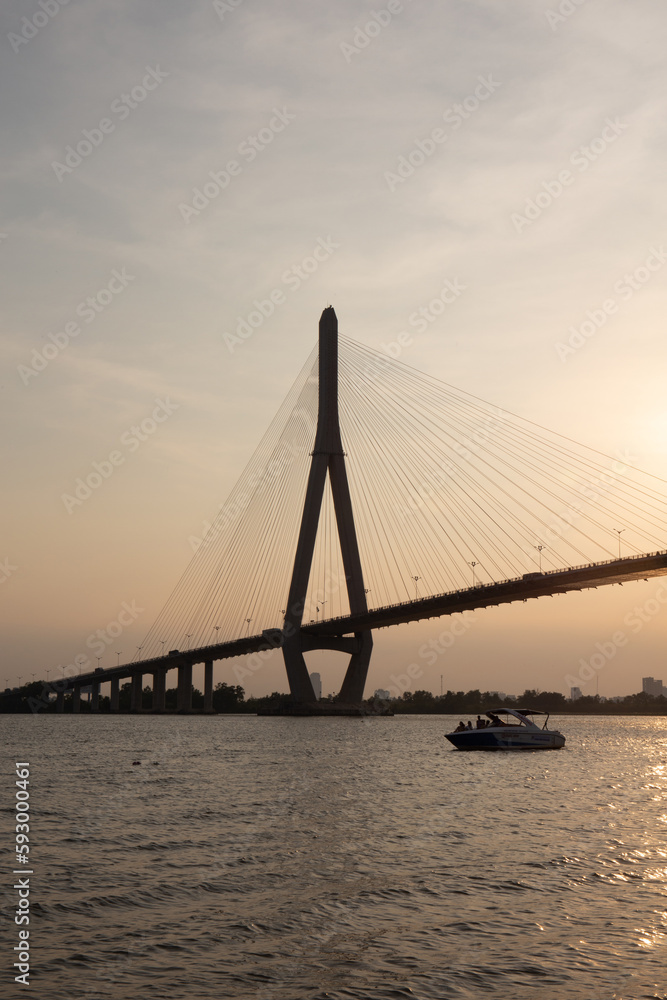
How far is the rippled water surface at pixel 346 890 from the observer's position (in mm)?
12133

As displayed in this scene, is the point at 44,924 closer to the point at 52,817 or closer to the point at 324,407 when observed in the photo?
the point at 52,817

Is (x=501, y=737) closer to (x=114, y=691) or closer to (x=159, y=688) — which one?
(x=159, y=688)

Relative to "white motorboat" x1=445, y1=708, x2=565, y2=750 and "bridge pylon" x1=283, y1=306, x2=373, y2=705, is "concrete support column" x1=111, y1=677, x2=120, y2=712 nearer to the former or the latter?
"bridge pylon" x1=283, y1=306, x2=373, y2=705

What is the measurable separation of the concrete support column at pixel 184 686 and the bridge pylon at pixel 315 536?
34.1 metres

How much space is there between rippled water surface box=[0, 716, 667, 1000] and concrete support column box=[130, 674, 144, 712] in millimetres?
99120

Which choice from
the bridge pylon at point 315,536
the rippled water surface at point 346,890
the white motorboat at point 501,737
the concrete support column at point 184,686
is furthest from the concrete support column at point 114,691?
the rippled water surface at point 346,890

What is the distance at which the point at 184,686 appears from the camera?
125 meters

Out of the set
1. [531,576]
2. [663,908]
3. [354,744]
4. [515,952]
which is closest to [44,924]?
[515,952]

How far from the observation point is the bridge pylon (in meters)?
78.2

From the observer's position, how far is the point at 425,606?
276 ft

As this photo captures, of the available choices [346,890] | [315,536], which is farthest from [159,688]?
[346,890]

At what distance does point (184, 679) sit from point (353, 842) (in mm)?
104693

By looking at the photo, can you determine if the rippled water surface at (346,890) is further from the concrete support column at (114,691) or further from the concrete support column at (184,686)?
the concrete support column at (114,691)

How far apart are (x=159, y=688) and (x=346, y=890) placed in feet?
389
